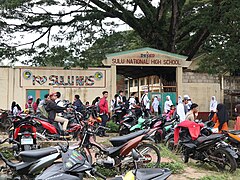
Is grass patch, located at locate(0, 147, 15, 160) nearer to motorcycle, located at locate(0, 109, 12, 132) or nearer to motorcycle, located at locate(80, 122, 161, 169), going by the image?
motorcycle, located at locate(80, 122, 161, 169)

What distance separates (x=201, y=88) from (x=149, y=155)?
12553 millimetres

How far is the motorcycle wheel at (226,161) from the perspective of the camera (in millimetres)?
7230

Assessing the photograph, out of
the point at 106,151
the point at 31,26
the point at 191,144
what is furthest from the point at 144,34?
the point at 106,151

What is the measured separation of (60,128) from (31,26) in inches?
394

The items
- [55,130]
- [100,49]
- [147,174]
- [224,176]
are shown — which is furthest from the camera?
[100,49]

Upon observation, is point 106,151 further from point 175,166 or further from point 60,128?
point 60,128

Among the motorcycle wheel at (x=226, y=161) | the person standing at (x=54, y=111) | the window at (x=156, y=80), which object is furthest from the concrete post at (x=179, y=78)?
the motorcycle wheel at (x=226, y=161)

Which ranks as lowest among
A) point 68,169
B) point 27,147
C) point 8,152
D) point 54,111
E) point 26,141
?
point 8,152

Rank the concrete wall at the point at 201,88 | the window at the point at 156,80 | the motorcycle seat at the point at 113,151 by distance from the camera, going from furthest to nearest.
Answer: the window at the point at 156,80, the concrete wall at the point at 201,88, the motorcycle seat at the point at 113,151

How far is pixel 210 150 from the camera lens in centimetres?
768

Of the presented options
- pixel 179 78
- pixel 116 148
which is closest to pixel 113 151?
pixel 116 148

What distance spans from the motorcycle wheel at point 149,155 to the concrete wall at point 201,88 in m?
11.8

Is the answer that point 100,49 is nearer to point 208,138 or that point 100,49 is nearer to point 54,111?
point 54,111

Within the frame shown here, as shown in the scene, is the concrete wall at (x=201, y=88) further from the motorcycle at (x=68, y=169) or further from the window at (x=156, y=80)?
Result: the motorcycle at (x=68, y=169)
